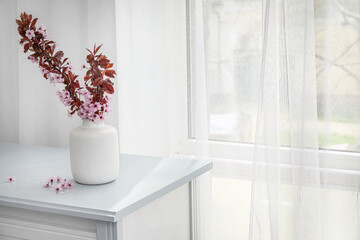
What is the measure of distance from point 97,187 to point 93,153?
0.29 ft

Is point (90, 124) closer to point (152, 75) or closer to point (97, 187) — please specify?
point (97, 187)

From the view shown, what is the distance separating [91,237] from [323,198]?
2.31 feet

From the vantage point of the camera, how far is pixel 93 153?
45.9 inches

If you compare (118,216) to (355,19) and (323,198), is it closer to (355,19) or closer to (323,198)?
(323,198)

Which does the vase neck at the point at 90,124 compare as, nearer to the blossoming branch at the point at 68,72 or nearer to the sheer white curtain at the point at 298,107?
the blossoming branch at the point at 68,72

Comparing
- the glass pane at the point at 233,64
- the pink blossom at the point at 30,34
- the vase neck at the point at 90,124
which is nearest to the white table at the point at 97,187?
the vase neck at the point at 90,124

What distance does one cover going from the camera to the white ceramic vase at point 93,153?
3.83ft

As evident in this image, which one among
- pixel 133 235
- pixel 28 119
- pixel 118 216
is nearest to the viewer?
pixel 118 216

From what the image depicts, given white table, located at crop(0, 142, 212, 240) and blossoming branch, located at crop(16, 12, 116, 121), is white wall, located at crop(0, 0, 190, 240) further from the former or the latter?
blossoming branch, located at crop(16, 12, 116, 121)

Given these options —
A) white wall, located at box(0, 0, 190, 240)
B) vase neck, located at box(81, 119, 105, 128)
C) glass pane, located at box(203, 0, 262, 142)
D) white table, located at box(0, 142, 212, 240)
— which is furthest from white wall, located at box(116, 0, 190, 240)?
vase neck, located at box(81, 119, 105, 128)

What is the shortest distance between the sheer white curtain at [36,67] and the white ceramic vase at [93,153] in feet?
1.55

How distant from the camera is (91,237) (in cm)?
106

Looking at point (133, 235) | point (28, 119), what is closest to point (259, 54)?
point (133, 235)

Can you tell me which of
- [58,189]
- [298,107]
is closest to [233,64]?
[298,107]
